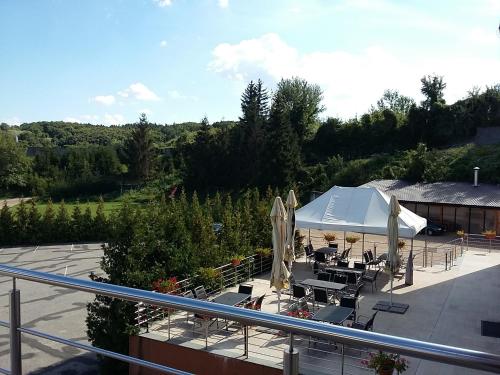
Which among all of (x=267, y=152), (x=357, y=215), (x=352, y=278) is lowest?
(x=352, y=278)

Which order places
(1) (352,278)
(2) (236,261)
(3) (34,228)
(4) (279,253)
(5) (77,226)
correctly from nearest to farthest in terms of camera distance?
(4) (279,253) → (1) (352,278) → (2) (236,261) → (3) (34,228) → (5) (77,226)

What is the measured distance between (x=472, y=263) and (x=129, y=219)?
14109mm

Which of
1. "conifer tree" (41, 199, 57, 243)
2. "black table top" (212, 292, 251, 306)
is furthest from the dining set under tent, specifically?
"conifer tree" (41, 199, 57, 243)

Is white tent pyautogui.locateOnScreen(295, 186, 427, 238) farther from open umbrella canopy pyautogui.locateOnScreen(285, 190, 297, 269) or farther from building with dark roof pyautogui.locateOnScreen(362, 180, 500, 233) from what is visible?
building with dark roof pyautogui.locateOnScreen(362, 180, 500, 233)

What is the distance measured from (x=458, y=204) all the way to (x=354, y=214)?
60.4ft

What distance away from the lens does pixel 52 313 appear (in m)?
15.0

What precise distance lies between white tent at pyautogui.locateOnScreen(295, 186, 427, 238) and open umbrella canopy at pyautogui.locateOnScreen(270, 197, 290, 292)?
3662mm

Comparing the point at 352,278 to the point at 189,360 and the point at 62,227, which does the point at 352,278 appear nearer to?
the point at 189,360

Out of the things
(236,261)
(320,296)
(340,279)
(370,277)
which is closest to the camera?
(320,296)

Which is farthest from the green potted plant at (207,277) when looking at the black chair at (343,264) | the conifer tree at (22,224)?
the conifer tree at (22,224)

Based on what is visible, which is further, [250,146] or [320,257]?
[250,146]

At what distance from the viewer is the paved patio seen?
8.88m

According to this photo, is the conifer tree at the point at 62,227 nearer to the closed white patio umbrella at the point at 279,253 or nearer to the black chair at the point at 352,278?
the black chair at the point at 352,278

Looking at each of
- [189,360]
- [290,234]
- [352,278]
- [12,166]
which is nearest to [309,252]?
[352,278]
